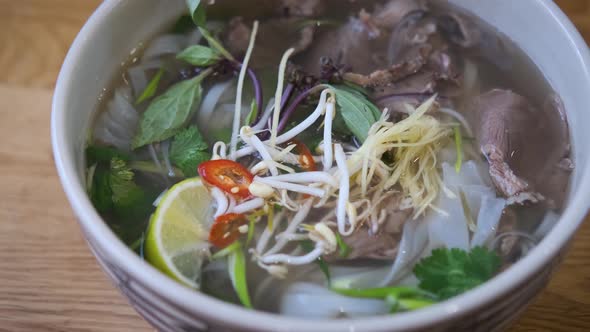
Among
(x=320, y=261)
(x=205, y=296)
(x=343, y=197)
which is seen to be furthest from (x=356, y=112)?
(x=205, y=296)

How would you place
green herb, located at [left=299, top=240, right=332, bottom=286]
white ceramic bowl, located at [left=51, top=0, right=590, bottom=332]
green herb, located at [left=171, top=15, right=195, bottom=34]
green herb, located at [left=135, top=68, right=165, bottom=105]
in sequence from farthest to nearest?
green herb, located at [left=171, top=15, right=195, bottom=34]
green herb, located at [left=135, top=68, right=165, bottom=105]
green herb, located at [left=299, top=240, right=332, bottom=286]
white ceramic bowl, located at [left=51, top=0, right=590, bottom=332]

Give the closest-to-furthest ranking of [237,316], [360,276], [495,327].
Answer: [237,316], [495,327], [360,276]

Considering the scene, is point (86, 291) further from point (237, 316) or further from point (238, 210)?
point (237, 316)

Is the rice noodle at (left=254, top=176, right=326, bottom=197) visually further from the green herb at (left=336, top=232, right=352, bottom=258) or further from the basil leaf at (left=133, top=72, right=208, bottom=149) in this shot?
the basil leaf at (left=133, top=72, right=208, bottom=149)

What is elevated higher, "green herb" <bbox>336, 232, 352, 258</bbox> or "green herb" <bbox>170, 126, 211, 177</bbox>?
"green herb" <bbox>336, 232, 352, 258</bbox>

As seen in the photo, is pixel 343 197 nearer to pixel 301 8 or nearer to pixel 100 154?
pixel 100 154

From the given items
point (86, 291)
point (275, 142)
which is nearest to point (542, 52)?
point (275, 142)

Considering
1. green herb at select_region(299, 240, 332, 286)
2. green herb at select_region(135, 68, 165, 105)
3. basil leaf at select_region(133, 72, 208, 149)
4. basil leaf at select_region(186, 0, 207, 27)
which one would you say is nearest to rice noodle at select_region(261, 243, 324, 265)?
green herb at select_region(299, 240, 332, 286)
